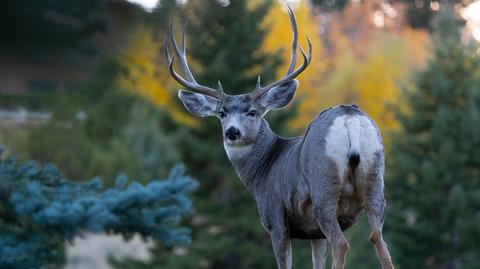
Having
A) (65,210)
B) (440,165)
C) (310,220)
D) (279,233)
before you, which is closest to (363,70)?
(440,165)

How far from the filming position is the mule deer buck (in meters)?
4.76

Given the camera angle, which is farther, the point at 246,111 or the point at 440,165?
the point at 440,165

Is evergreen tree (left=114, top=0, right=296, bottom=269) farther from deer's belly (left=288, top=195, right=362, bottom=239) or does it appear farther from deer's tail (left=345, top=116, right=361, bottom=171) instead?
deer's tail (left=345, top=116, right=361, bottom=171)

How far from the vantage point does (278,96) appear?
615 cm

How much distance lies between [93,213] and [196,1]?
3738 millimetres

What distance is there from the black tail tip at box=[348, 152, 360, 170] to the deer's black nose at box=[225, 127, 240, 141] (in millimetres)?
1298

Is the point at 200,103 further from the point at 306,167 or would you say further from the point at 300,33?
the point at 300,33

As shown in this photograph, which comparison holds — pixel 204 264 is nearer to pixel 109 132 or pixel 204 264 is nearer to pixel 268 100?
pixel 109 132

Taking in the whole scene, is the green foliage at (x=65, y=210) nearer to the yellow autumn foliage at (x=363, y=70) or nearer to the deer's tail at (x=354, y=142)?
the deer's tail at (x=354, y=142)

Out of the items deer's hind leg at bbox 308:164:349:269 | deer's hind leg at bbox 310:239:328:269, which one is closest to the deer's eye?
deer's hind leg at bbox 310:239:328:269

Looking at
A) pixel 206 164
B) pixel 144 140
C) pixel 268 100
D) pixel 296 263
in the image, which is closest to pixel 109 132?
pixel 144 140

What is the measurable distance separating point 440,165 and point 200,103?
18374mm

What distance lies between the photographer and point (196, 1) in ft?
15.2

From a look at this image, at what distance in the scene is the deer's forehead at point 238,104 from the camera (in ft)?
19.7
